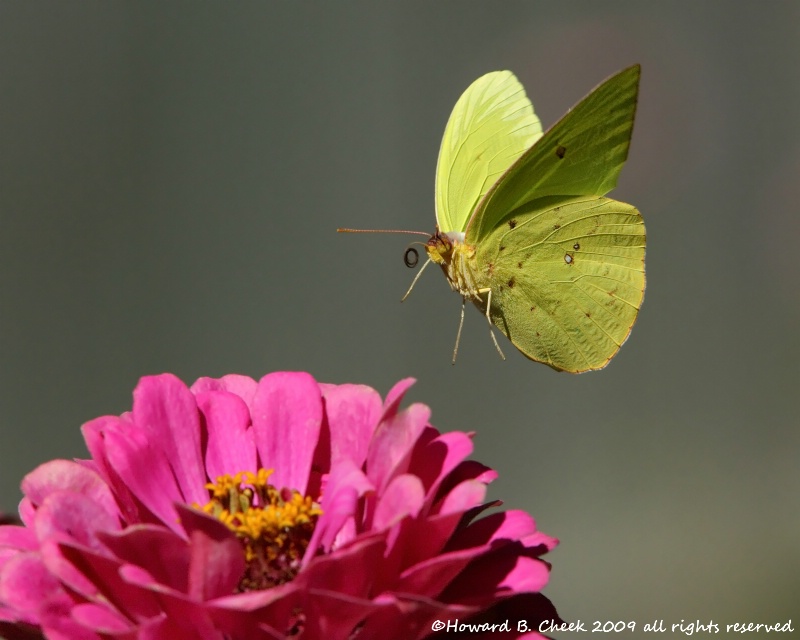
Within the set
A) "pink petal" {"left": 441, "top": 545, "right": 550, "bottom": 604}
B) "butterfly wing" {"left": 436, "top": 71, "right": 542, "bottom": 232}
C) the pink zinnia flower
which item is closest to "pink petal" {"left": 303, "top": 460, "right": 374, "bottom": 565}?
the pink zinnia flower

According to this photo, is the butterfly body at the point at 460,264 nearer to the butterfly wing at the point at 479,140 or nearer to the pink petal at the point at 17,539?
the butterfly wing at the point at 479,140

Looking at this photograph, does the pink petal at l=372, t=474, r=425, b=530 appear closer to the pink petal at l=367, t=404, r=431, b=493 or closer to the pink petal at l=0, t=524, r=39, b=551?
the pink petal at l=367, t=404, r=431, b=493

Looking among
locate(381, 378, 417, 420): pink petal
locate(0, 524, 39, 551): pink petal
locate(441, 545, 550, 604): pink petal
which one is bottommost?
locate(441, 545, 550, 604): pink petal

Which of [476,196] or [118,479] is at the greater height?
[476,196]

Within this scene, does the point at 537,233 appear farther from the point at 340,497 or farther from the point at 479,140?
the point at 340,497

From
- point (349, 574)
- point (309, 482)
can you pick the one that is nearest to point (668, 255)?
point (309, 482)

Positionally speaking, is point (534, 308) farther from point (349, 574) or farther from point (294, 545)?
point (349, 574)
